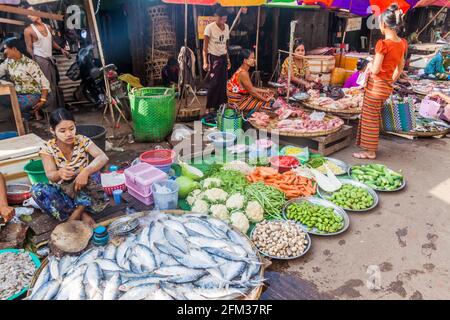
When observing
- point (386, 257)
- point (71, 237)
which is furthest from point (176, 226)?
point (386, 257)

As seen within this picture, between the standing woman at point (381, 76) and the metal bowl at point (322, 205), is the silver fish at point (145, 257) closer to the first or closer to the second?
the metal bowl at point (322, 205)

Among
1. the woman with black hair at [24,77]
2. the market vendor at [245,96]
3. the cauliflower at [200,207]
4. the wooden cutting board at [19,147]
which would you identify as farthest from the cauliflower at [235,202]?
the woman with black hair at [24,77]

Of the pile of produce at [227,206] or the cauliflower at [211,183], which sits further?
the cauliflower at [211,183]

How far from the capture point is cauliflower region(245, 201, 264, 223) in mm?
3693

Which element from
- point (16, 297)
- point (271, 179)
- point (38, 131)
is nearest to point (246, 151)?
point (271, 179)

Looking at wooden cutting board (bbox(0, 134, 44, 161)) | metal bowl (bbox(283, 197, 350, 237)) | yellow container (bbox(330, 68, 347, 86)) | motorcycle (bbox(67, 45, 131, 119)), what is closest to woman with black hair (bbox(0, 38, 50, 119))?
motorcycle (bbox(67, 45, 131, 119))

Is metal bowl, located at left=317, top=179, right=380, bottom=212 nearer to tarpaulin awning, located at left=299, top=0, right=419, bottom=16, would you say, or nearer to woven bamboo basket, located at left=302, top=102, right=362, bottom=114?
woven bamboo basket, located at left=302, top=102, right=362, bottom=114

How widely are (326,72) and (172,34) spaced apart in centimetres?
445

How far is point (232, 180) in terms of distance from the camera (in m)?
4.23

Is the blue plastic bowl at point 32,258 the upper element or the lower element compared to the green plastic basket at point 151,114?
lower

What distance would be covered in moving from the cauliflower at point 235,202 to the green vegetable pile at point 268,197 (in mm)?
170

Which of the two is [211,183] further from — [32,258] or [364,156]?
[364,156]

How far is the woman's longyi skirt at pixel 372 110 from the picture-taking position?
5.09 m

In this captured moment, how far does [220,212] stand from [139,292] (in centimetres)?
142
